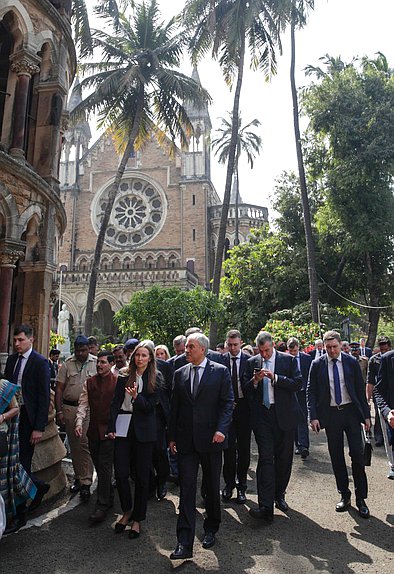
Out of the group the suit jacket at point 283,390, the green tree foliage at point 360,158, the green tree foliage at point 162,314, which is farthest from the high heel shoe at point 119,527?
the green tree foliage at point 360,158

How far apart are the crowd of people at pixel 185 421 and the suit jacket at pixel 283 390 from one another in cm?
1

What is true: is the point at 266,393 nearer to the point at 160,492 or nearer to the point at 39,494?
the point at 160,492

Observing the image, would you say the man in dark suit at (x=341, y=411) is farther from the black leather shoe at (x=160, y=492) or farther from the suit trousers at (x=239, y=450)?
the black leather shoe at (x=160, y=492)

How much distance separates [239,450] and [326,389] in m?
1.29

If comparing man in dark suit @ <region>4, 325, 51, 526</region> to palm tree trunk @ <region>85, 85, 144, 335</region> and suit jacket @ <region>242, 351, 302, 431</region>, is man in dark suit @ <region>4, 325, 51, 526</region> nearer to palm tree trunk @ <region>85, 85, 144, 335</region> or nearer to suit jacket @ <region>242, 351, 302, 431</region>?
suit jacket @ <region>242, 351, 302, 431</region>

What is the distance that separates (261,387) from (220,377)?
1152mm

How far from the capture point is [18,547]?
13.6 ft

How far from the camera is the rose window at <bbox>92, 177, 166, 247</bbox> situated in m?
37.0

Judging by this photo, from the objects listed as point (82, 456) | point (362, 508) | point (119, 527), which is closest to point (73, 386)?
point (82, 456)

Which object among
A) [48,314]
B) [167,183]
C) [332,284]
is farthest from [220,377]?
[167,183]

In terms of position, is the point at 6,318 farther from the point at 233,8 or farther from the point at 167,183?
the point at 167,183

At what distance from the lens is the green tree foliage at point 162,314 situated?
1580 cm

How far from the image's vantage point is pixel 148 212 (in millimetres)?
37219

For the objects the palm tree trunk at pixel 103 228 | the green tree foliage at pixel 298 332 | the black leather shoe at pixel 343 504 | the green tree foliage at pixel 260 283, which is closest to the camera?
the black leather shoe at pixel 343 504
